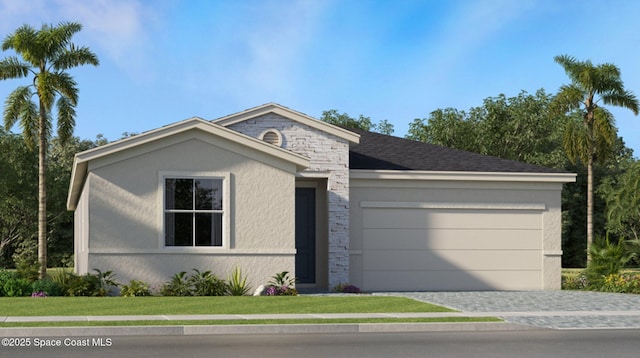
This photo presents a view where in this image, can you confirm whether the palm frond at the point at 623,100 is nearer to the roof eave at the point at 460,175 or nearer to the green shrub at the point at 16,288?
the roof eave at the point at 460,175

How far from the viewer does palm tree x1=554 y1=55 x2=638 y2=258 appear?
34562 millimetres

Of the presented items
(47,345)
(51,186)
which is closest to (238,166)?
(47,345)

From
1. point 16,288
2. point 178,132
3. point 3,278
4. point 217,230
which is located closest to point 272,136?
point 178,132

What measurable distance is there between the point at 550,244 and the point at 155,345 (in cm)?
1606

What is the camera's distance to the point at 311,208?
24891 mm

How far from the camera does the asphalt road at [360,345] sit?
1159 centimetres

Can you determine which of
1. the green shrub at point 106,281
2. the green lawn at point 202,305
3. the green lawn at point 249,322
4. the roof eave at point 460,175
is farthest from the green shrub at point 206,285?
the green lawn at point 249,322

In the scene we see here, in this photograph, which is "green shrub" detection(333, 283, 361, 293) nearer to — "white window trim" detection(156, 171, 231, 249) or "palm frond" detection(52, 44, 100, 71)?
"white window trim" detection(156, 171, 231, 249)

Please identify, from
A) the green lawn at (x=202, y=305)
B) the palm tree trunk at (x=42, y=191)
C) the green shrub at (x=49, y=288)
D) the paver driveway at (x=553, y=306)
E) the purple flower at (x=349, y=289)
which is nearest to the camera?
the paver driveway at (x=553, y=306)

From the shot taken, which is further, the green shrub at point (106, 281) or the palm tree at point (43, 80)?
the palm tree at point (43, 80)

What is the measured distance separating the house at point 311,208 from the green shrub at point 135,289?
0.78 feet

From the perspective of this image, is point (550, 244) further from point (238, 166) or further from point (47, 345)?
point (47, 345)

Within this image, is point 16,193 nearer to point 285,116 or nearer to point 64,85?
point 64,85

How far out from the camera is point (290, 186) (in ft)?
72.6
